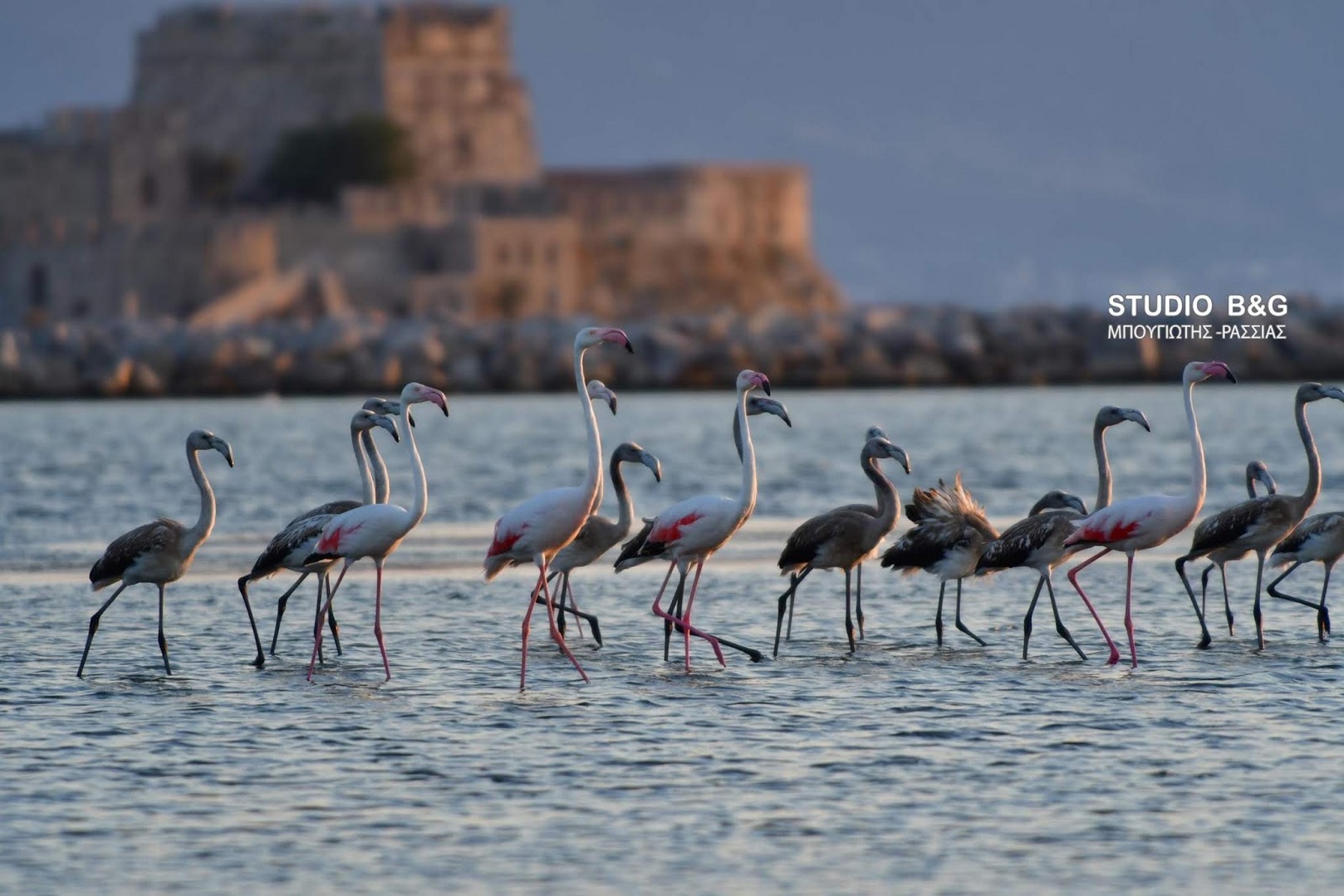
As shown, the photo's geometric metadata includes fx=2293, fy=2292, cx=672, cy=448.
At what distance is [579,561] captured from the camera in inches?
561

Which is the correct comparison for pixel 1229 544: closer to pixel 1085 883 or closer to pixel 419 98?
pixel 1085 883

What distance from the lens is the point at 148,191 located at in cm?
9438

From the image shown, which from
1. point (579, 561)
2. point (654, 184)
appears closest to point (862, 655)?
point (579, 561)

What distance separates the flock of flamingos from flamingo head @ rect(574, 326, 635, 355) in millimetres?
21

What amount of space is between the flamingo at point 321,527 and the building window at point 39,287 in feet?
254

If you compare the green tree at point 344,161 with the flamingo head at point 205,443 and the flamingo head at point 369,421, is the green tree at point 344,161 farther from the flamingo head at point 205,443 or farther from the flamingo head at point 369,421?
the flamingo head at point 205,443

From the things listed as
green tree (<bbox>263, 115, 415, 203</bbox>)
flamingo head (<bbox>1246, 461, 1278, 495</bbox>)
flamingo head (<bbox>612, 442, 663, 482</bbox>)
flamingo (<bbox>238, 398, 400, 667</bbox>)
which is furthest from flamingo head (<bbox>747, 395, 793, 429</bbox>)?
green tree (<bbox>263, 115, 415, 203</bbox>)

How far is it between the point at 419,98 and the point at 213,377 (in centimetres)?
4815

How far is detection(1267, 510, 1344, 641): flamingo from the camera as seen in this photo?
13.5m

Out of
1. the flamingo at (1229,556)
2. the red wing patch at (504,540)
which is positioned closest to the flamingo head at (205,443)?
the red wing patch at (504,540)

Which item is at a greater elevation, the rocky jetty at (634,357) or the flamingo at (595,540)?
the rocky jetty at (634,357)

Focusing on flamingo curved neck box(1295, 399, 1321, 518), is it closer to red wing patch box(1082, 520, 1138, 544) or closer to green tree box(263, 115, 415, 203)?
red wing patch box(1082, 520, 1138, 544)

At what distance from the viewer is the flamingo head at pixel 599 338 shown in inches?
498

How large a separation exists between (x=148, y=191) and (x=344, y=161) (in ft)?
31.1
